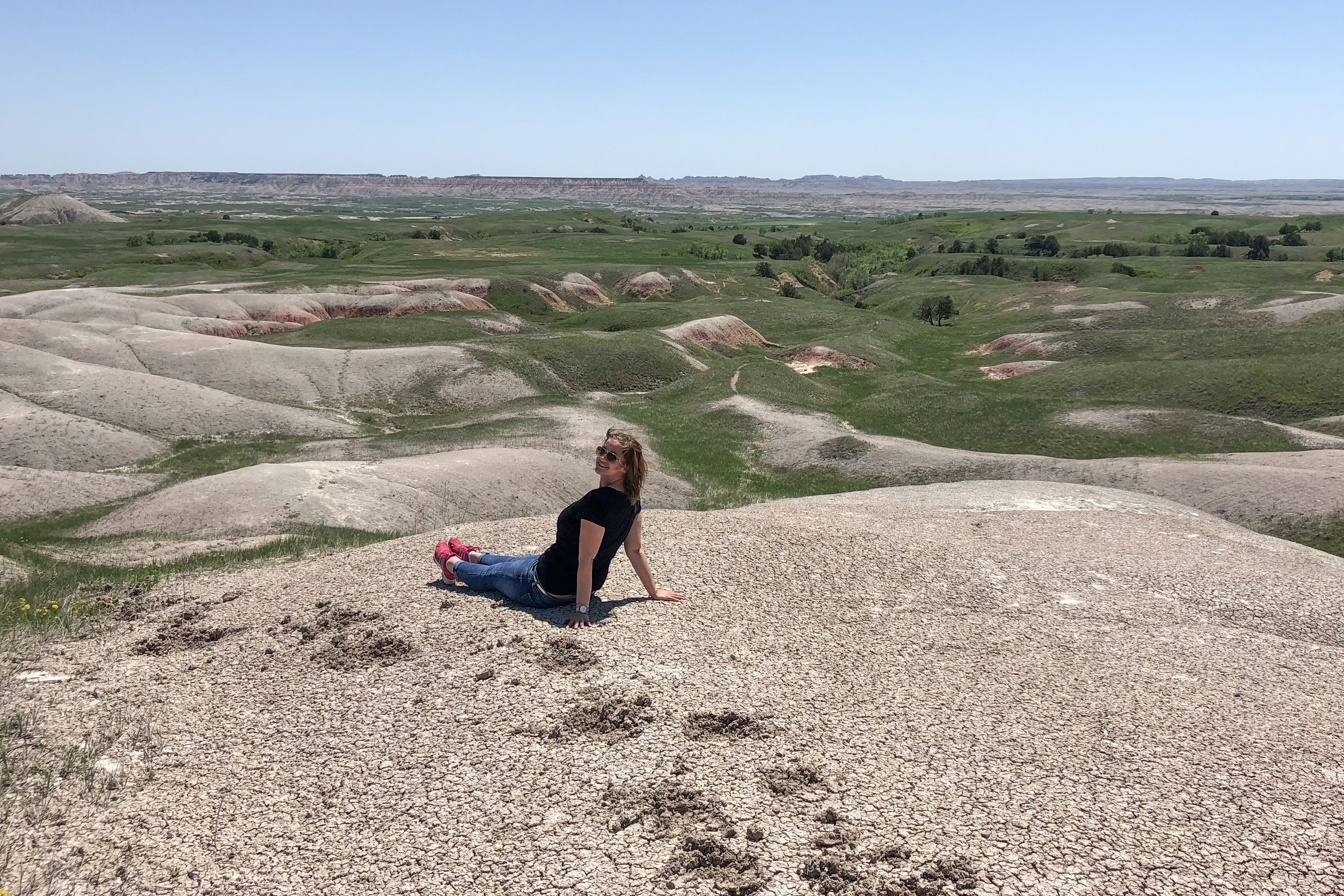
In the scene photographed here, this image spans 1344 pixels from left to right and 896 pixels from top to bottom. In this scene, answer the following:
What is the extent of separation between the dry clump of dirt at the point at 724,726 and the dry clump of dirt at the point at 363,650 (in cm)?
545

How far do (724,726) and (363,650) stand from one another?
683 cm

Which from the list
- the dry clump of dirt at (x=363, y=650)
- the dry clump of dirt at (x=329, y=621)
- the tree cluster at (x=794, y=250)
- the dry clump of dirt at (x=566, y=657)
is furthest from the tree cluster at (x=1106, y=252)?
the dry clump of dirt at (x=363, y=650)

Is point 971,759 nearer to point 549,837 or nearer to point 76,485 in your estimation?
point 549,837

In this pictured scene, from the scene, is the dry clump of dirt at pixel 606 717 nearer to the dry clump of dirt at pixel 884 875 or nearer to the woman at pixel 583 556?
the woman at pixel 583 556

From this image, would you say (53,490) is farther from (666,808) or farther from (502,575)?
(666,808)

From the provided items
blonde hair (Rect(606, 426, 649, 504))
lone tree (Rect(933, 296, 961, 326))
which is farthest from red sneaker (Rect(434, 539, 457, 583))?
lone tree (Rect(933, 296, 961, 326))

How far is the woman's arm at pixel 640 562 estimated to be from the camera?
589 inches

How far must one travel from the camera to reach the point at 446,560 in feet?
56.3

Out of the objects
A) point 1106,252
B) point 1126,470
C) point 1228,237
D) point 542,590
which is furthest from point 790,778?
point 1228,237

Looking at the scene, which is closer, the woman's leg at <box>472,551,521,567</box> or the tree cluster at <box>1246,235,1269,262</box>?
the woman's leg at <box>472,551,521,567</box>

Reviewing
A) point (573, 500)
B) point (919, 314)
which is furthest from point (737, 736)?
point (919, 314)

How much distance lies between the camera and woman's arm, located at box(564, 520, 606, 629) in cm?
1416

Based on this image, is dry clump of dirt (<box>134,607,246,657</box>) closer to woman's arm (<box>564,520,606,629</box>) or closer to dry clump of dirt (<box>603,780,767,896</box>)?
woman's arm (<box>564,520,606,629</box>)

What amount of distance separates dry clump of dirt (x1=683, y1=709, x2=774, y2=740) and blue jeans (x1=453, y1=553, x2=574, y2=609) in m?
4.15
